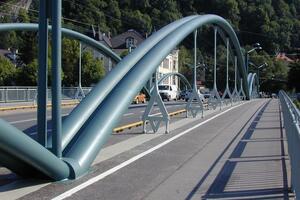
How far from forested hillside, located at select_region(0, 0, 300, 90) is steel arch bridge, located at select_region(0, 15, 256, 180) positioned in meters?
56.0

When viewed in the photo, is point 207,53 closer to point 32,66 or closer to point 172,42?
point 32,66

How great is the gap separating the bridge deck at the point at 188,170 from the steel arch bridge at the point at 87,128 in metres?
0.38

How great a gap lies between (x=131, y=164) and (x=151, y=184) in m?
2.34

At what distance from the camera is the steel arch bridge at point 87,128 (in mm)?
9258

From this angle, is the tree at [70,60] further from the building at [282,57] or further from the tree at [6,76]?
the building at [282,57]

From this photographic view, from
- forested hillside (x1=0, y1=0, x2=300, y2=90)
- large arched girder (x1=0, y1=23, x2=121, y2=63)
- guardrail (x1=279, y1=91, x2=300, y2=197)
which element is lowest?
guardrail (x1=279, y1=91, x2=300, y2=197)

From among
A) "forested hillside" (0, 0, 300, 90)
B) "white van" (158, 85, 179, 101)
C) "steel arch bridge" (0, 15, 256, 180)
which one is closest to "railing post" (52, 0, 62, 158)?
"steel arch bridge" (0, 15, 256, 180)

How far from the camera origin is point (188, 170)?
11484 millimetres

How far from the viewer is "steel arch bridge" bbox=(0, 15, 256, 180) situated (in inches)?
364

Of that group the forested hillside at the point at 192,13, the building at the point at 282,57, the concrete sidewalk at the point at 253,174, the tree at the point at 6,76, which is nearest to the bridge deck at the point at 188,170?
the concrete sidewalk at the point at 253,174

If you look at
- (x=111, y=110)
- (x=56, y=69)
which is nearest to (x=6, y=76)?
(x=111, y=110)

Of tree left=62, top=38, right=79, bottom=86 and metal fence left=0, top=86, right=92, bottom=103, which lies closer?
metal fence left=0, top=86, right=92, bottom=103

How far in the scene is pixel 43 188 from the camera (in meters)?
9.41

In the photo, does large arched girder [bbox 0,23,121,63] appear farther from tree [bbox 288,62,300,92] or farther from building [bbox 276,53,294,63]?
building [bbox 276,53,294,63]
